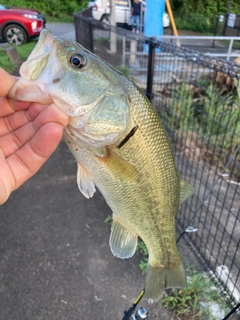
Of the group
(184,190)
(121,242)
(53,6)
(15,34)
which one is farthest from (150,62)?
(53,6)

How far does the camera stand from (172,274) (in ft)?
6.78

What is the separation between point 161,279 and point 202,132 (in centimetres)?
341

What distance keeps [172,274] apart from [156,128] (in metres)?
0.93

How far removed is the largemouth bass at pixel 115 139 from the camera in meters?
1.39

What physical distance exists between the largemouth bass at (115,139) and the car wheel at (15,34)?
12227mm

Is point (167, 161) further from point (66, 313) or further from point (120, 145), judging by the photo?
point (66, 313)

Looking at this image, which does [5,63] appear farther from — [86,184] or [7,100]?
[86,184]

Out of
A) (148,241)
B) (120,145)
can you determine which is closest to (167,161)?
(120,145)

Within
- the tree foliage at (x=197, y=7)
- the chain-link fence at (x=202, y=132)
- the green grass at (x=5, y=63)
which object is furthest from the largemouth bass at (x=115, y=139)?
the tree foliage at (x=197, y=7)

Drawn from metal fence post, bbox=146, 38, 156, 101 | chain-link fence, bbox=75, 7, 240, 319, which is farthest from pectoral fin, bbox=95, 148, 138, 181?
metal fence post, bbox=146, 38, 156, 101

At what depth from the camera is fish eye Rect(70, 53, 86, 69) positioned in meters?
1.42

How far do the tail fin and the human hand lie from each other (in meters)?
0.94

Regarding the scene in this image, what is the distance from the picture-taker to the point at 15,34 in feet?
41.3

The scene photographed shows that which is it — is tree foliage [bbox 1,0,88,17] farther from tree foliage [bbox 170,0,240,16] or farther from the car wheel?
the car wheel
